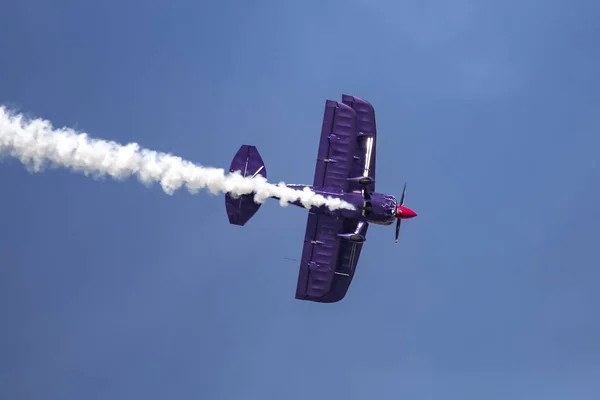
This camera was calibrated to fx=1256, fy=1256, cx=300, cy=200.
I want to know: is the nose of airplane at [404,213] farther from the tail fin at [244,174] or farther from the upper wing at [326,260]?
the tail fin at [244,174]

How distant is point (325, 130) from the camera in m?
75.9

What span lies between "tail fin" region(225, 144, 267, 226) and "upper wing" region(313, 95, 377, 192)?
372 centimetres

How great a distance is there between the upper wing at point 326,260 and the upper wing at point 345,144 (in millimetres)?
2759

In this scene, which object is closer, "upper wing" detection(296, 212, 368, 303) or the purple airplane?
the purple airplane

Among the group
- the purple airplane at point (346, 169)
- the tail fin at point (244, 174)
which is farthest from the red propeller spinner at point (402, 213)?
the tail fin at point (244, 174)

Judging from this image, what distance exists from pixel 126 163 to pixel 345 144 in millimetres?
13170

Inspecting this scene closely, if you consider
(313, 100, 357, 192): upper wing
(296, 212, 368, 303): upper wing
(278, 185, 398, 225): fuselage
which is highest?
(313, 100, 357, 192): upper wing

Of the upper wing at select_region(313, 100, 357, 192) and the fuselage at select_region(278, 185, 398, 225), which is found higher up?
the upper wing at select_region(313, 100, 357, 192)

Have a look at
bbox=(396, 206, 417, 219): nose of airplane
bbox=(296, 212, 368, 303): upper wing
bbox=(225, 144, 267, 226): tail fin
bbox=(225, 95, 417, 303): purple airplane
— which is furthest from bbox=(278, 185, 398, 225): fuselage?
bbox=(225, 144, 267, 226): tail fin

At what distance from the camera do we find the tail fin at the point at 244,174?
75.8 meters

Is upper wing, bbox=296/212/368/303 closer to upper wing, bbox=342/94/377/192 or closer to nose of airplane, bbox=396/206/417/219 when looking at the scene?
nose of airplane, bbox=396/206/417/219

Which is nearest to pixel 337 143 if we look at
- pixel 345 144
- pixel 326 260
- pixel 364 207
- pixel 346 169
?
pixel 345 144

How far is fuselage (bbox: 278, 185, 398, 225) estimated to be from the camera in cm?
7600

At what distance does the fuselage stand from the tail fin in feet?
7.69
